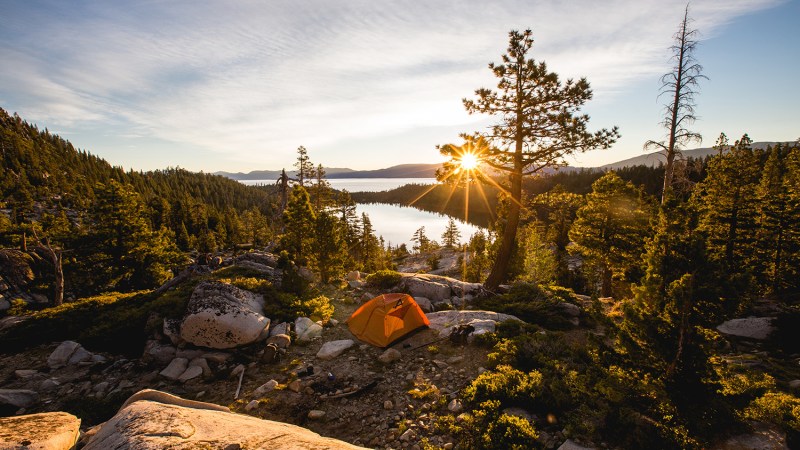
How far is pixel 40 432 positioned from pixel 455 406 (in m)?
7.80

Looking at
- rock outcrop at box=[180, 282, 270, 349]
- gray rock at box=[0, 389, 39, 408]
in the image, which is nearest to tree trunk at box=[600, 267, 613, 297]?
rock outcrop at box=[180, 282, 270, 349]

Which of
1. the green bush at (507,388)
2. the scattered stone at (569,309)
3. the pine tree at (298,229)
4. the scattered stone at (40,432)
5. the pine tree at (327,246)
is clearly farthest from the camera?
the pine tree at (298,229)

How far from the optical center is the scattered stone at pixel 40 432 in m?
4.45

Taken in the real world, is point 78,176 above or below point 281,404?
above

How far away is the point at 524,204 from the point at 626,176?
4288 inches

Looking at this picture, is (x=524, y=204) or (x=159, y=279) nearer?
(x=524, y=204)

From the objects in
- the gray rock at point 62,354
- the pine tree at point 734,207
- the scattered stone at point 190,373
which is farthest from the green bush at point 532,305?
the gray rock at point 62,354

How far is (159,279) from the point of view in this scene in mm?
25047

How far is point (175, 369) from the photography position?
10.1 meters

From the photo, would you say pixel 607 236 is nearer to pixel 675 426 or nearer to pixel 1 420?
pixel 675 426

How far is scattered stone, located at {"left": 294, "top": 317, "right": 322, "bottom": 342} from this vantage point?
12.2m

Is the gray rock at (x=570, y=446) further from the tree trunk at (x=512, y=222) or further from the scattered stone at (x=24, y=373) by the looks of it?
the scattered stone at (x=24, y=373)

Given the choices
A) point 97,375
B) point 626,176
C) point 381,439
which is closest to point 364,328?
point 381,439

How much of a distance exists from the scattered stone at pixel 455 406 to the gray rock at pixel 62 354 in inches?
518
